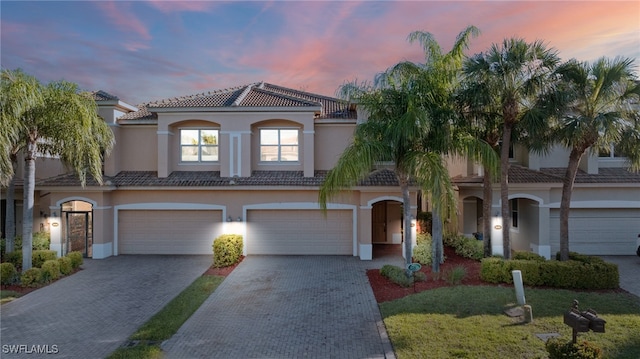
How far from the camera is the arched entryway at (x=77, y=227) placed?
15.5 meters

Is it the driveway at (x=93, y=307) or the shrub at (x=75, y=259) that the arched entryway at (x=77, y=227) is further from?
the shrub at (x=75, y=259)

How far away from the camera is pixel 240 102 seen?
55.6ft

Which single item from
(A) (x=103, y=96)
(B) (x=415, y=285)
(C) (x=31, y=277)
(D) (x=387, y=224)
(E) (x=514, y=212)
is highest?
(A) (x=103, y=96)

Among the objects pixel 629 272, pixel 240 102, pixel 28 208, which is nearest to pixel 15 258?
pixel 28 208

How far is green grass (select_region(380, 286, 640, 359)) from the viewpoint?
22.5 ft

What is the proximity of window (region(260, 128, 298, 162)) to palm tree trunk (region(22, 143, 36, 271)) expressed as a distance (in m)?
8.89

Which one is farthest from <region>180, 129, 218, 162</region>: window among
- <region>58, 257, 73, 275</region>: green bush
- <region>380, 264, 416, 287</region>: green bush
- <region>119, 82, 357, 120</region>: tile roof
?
<region>380, 264, 416, 287</region>: green bush

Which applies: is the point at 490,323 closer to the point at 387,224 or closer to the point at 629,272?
the point at 629,272

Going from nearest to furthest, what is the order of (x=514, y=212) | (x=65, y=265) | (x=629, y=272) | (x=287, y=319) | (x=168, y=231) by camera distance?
(x=287, y=319) < (x=65, y=265) < (x=629, y=272) < (x=168, y=231) < (x=514, y=212)

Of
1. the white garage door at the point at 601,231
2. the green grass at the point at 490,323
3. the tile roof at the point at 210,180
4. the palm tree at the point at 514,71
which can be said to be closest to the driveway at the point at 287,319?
the green grass at the point at 490,323

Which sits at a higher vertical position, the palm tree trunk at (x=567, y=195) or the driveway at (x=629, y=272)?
the palm tree trunk at (x=567, y=195)

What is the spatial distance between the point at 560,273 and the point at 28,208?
18058 mm

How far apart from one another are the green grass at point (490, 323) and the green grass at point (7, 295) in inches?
436

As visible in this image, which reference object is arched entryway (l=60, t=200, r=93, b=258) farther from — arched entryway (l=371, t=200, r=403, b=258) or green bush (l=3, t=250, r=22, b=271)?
arched entryway (l=371, t=200, r=403, b=258)
